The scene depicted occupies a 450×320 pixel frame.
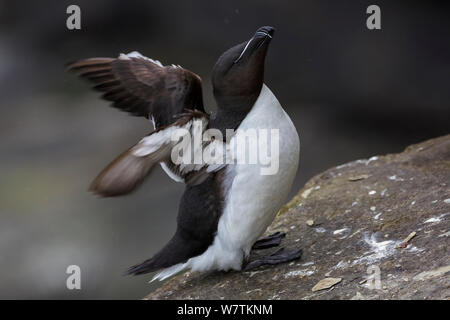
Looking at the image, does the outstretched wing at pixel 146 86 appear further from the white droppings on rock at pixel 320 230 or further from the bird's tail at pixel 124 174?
the white droppings on rock at pixel 320 230

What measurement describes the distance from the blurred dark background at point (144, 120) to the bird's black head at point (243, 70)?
334cm

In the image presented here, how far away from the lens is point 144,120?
7.25 meters

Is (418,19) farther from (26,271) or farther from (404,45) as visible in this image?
(26,271)

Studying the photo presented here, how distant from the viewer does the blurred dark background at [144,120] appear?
6.21 m

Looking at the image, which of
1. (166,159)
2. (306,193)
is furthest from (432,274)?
(306,193)

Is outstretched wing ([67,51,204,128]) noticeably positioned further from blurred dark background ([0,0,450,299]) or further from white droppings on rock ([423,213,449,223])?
blurred dark background ([0,0,450,299])

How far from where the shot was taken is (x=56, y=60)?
788cm

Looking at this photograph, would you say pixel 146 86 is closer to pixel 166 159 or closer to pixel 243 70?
pixel 243 70

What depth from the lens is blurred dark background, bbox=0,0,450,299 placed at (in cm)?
621

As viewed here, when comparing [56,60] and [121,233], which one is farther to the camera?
[56,60]

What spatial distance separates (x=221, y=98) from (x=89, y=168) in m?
4.18

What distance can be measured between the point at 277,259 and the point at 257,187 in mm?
444

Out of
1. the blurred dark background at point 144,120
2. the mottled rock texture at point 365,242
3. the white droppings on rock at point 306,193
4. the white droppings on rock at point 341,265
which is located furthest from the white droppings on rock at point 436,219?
the blurred dark background at point 144,120

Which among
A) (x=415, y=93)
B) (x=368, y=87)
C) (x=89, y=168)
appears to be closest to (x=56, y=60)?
(x=89, y=168)
